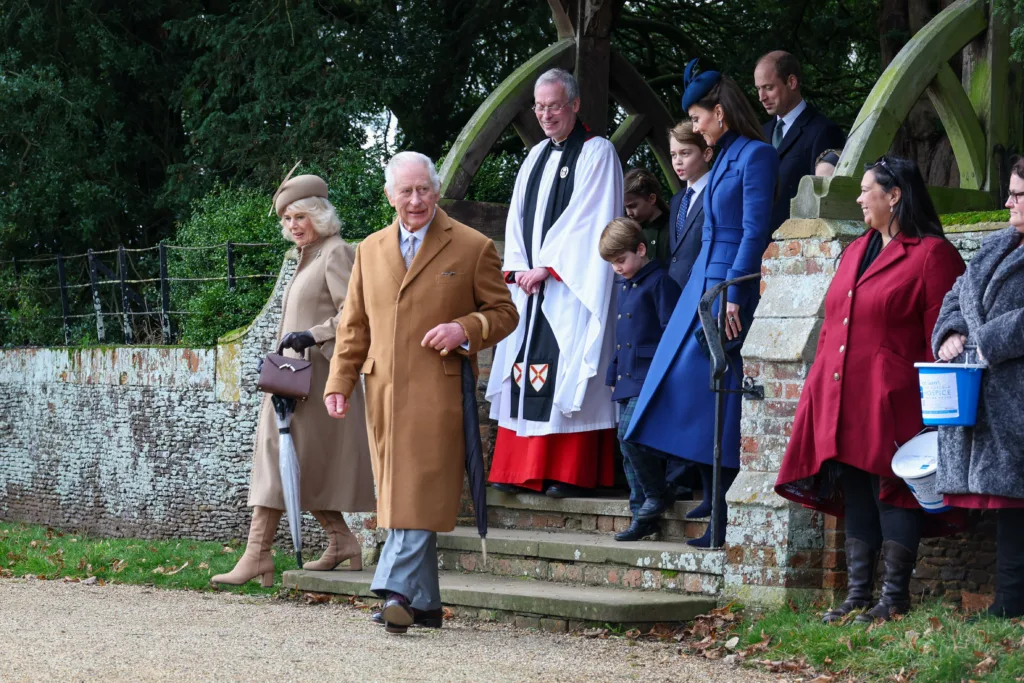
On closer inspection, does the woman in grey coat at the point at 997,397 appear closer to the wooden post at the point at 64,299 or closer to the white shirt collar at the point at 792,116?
the white shirt collar at the point at 792,116

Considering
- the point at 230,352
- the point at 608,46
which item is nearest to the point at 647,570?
the point at 608,46

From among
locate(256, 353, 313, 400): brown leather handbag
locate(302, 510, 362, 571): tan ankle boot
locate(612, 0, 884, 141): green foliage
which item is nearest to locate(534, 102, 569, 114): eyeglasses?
locate(256, 353, 313, 400): brown leather handbag

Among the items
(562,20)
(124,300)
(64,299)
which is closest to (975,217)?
(562,20)

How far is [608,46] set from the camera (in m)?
9.19

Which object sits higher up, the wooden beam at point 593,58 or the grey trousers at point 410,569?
the wooden beam at point 593,58

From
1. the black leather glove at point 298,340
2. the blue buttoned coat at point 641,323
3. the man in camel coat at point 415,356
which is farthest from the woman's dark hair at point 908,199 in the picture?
the black leather glove at point 298,340

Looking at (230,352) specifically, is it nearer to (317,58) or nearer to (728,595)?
(317,58)

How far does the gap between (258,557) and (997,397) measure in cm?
371

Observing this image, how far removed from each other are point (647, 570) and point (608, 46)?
3.82m

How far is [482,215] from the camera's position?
8711 mm

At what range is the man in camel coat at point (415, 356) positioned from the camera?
231 inches

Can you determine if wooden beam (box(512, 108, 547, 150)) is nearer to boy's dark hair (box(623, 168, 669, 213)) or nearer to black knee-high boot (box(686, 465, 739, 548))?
boy's dark hair (box(623, 168, 669, 213))

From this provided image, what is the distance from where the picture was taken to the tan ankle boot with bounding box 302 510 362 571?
7.63 metres

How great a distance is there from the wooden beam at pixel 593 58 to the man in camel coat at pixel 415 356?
3.10 m
